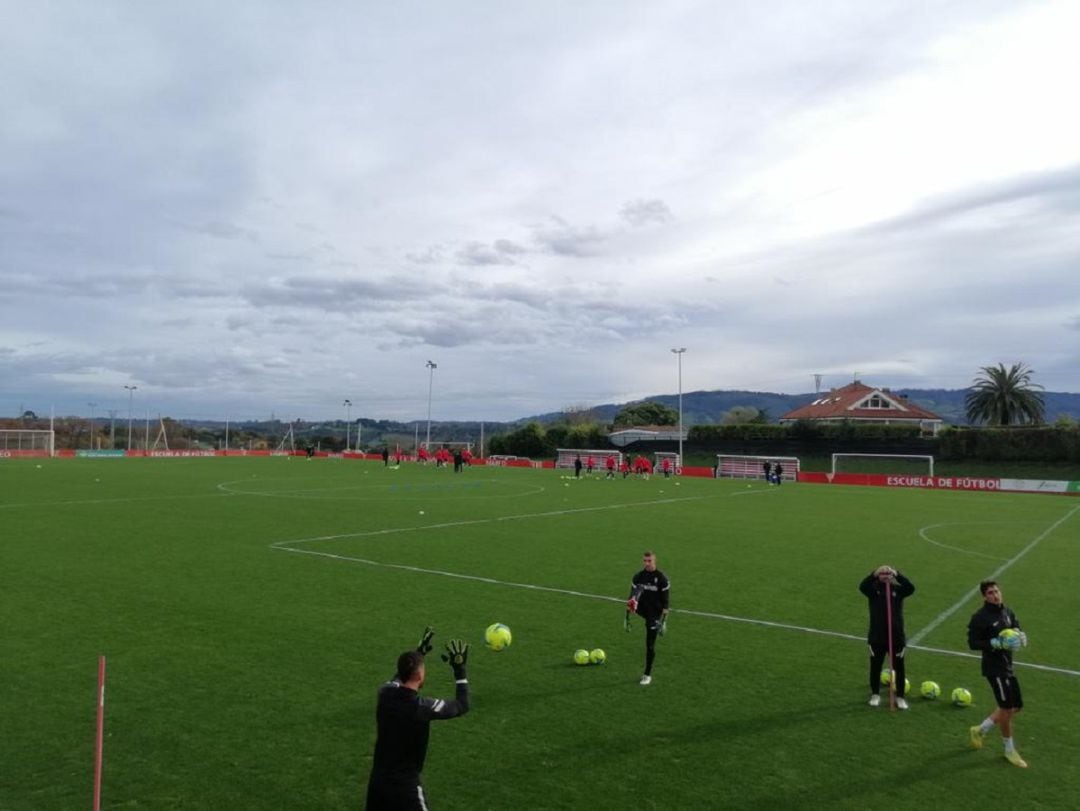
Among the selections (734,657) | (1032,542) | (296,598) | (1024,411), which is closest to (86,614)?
(296,598)

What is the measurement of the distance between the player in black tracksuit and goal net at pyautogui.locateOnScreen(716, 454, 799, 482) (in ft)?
168

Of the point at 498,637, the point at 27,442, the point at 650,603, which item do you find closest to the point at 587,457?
the point at 27,442

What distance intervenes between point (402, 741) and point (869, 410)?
9886 centimetres

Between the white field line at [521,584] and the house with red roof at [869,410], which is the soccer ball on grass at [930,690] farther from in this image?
the house with red roof at [869,410]

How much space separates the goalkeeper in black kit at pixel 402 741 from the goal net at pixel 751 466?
56819 millimetres

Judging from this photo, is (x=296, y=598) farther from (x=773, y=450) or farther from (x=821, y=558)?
(x=773, y=450)

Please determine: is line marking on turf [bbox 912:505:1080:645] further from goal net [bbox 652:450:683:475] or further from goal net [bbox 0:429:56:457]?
goal net [bbox 0:429:56:457]

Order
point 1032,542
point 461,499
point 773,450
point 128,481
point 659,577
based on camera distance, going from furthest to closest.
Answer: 1. point 773,450
2. point 128,481
3. point 461,499
4. point 1032,542
5. point 659,577

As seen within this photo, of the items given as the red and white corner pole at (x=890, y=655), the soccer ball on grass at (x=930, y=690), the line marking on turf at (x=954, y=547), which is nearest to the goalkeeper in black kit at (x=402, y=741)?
the red and white corner pole at (x=890, y=655)

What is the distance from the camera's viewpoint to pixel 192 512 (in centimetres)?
2811

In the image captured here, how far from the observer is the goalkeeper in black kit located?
16.4 feet

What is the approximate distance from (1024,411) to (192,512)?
267 feet

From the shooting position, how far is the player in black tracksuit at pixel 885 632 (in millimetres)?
9398

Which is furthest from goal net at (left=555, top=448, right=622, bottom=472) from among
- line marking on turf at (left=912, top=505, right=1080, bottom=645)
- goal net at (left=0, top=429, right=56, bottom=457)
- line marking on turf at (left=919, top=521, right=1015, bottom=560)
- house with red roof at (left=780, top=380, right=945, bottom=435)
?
goal net at (left=0, top=429, right=56, bottom=457)
